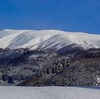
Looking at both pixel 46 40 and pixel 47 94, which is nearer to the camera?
pixel 47 94

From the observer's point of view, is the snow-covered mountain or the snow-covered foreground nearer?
the snow-covered foreground

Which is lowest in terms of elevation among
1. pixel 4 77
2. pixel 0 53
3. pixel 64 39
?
pixel 4 77

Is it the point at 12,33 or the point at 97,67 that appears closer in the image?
the point at 97,67

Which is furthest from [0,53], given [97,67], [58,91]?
[58,91]

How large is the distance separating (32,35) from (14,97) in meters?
153

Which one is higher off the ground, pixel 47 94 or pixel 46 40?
pixel 46 40

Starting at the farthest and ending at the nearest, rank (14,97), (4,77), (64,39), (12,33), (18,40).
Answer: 1. (12,33)
2. (18,40)
3. (64,39)
4. (4,77)
5. (14,97)

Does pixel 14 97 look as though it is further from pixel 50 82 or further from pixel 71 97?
pixel 50 82

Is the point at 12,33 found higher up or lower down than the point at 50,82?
higher up

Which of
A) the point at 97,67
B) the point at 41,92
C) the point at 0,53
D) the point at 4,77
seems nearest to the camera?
the point at 41,92

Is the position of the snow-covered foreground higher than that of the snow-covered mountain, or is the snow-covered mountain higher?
the snow-covered mountain

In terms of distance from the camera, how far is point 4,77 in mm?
23953

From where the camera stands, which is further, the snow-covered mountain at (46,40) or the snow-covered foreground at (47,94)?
the snow-covered mountain at (46,40)

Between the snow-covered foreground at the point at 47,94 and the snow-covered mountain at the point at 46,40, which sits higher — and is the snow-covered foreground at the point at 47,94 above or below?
below
